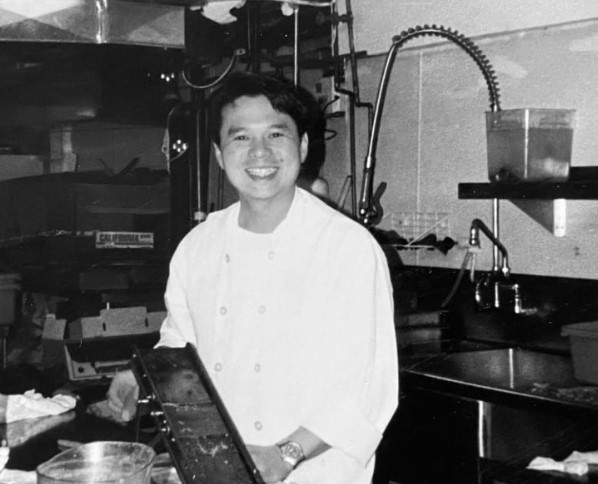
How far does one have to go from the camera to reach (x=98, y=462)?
4.27 ft

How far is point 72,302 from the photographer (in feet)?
12.3

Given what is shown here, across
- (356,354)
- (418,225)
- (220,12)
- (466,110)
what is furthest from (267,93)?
(220,12)

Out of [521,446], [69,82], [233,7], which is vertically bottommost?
[521,446]

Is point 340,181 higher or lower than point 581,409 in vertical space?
higher

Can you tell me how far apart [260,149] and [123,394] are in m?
0.66

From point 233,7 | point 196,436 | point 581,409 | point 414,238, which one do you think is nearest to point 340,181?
point 414,238

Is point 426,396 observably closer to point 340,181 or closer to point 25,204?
point 340,181

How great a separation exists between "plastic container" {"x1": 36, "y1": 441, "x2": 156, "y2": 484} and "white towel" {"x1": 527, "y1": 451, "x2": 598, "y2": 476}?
118 cm

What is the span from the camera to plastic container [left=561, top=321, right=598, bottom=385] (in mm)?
2408

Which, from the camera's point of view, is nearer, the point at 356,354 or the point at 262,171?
the point at 356,354

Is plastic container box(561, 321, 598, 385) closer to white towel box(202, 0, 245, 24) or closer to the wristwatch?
the wristwatch

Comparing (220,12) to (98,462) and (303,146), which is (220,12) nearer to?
(303,146)

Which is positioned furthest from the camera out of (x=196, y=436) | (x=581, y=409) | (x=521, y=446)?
(x=521, y=446)

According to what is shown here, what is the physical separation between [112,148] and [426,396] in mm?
2765
